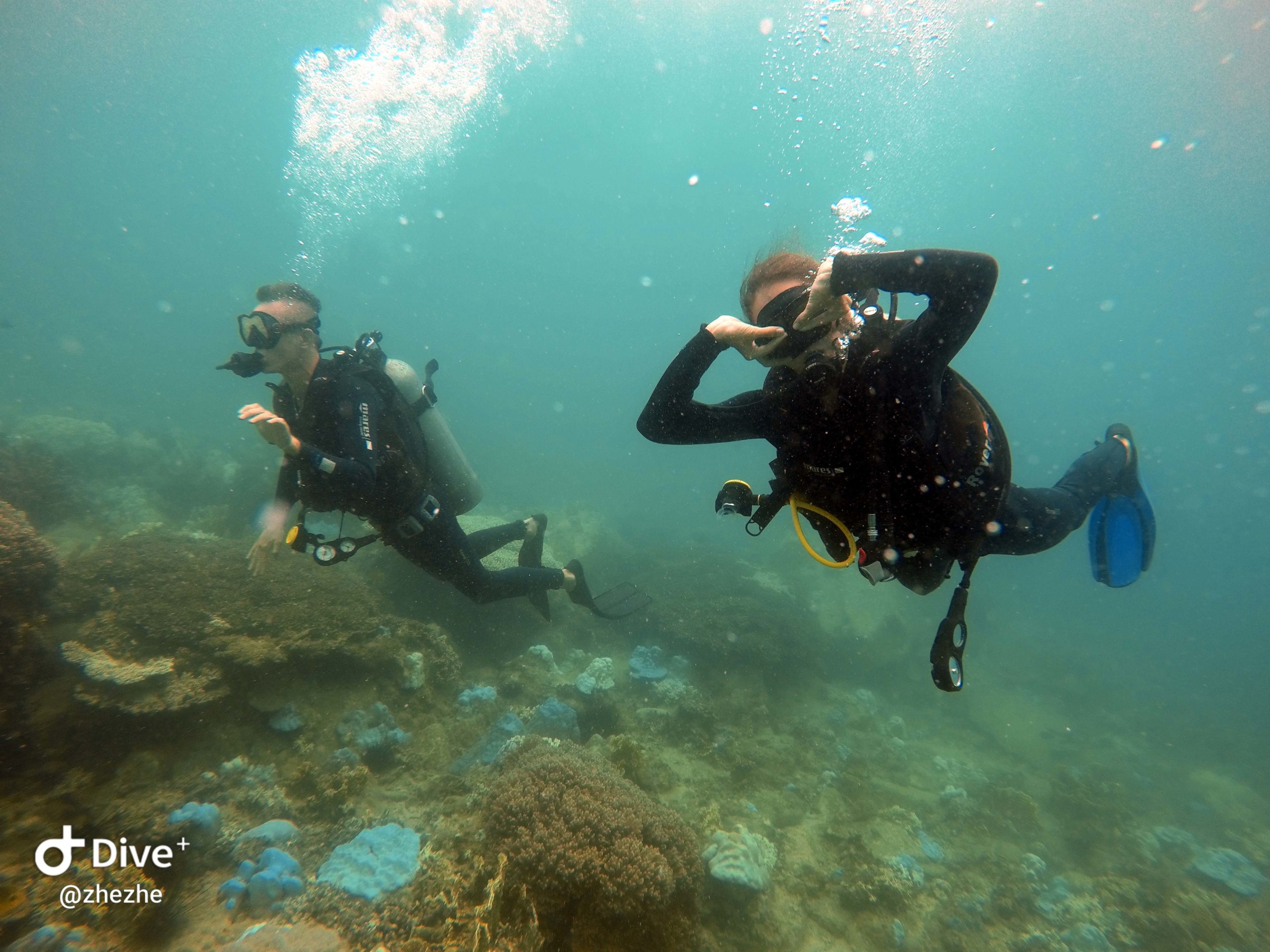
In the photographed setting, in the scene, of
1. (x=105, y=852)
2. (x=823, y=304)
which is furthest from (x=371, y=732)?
(x=823, y=304)

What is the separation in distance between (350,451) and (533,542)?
4.00 meters

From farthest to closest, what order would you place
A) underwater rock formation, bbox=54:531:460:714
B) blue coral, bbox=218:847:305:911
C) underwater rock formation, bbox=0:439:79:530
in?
underwater rock formation, bbox=0:439:79:530 → underwater rock formation, bbox=54:531:460:714 → blue coral, bbox=218:847:305:911

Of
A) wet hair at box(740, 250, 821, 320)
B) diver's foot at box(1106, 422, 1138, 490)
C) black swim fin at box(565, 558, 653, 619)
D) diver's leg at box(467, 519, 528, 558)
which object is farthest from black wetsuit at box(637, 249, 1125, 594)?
black swim fin at box(565, 558, 653, 619)

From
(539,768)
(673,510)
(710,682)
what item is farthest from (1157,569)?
(539,768)

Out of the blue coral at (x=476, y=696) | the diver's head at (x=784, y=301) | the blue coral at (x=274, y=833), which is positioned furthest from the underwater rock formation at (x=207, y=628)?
the diver's head at (x=784, y=301)

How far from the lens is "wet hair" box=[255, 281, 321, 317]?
5.06 m

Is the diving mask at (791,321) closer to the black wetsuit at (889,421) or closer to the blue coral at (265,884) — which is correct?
the black wetsuit at (889,421)

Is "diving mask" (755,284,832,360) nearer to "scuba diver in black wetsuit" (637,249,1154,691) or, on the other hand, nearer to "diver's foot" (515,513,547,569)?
"scuba diver in black wetsuit" (637,249,1154,691)

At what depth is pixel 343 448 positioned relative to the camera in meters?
4.18

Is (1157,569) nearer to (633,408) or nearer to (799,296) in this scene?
(633,408)

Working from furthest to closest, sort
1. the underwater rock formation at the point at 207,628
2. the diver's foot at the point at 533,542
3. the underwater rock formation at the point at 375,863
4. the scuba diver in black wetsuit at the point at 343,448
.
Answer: the diver's foot at the point at 533,542 → the underwater rock formation at the point at 207,628 → the scuba diver in black wetsuit at the point at 343,448 → the underwater rock formation at the point at 375,863

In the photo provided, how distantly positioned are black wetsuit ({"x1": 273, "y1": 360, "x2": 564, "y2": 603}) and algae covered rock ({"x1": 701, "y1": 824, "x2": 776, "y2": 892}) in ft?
11.9

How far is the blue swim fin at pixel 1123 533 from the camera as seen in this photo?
3.78 meters

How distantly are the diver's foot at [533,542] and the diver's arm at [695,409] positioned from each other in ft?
16.7
